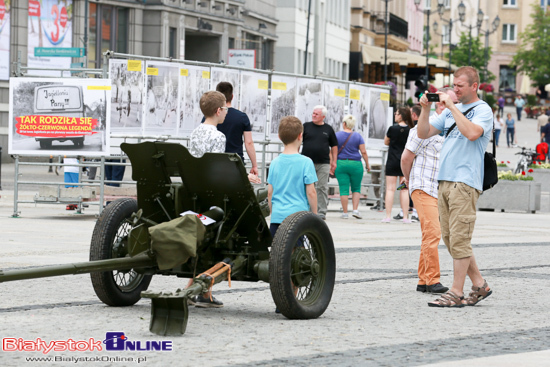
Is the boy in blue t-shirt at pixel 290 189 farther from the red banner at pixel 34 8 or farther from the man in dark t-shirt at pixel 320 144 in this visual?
the red banner at pixel 34 8

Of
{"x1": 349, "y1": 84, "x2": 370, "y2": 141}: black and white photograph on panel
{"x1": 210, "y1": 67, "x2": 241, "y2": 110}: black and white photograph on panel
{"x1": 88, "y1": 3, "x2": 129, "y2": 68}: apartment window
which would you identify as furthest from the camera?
{"x1": 88, "y1": 3, "x2": 129, "y2": 68}: apartment window

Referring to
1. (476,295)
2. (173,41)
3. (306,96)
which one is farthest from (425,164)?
(173,41)

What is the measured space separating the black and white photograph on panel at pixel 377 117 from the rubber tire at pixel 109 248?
14.1m

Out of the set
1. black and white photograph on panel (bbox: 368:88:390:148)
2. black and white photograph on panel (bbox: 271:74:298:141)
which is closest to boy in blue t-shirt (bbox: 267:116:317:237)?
black and white photograph on panel (bbox: 271:74:298:141)

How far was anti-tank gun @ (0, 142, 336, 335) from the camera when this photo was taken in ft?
25.3

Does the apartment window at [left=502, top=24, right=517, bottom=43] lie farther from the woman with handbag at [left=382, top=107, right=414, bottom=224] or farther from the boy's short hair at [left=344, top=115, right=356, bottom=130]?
the woman with handbag at [left=382, top=107, right=414, bottom=224]

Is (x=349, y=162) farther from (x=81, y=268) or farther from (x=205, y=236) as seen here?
(x=81, y=268)

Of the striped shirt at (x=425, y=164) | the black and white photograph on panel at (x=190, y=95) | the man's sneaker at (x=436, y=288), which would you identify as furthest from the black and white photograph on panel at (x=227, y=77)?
the man's sneaker at (x=436, y=288)

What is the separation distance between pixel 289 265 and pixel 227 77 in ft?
36.9

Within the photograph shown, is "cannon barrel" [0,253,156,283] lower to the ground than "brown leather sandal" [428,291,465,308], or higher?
higher

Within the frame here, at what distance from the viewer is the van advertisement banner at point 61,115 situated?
16.2 meters

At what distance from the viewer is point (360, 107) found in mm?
22109

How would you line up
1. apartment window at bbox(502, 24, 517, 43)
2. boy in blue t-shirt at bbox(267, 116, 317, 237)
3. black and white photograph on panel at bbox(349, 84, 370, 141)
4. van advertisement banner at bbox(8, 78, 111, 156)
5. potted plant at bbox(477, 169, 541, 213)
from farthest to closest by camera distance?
apartment window at bbox(502, 24, 517, 43) → potted plant at bbox(477, 169, 541, 213) → black and white photograph on panel at bbox(349, 84, 370, 141) → van advertisement banner at bbox(8, 78, 111, 156) → boy in blue t-shirt at bbox(267, 116, 317, 237)

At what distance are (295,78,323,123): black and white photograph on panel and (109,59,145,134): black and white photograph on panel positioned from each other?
13.2 ft
